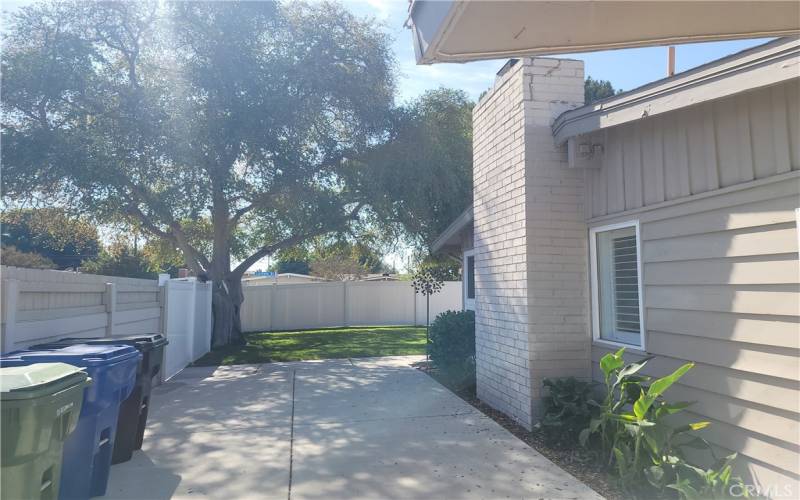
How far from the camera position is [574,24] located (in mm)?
2492

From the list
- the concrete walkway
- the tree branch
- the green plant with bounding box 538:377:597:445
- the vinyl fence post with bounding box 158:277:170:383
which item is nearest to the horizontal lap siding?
the green plant with bounding box 538:377:597:445

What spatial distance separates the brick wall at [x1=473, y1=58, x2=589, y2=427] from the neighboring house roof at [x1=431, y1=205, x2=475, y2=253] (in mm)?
2121

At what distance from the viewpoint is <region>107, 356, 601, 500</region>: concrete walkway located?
173 inches

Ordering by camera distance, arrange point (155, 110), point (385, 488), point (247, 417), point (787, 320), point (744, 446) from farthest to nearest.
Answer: point (155, 110)
point (247, 417)
point (385, 488)
point (744, 446)
point (787, 320)

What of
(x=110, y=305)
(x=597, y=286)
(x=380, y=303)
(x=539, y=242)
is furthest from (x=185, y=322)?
Result: (x=380, y=303)

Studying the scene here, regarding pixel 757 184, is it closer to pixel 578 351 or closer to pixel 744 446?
pixel 744 446

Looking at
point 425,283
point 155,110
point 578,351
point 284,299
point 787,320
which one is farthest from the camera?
point 284,299

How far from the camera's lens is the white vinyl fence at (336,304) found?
67.8 feet

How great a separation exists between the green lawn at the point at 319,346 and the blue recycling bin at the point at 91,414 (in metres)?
7.67

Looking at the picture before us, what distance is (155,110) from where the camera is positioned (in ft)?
38.9

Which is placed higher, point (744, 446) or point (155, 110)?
point (155, 110)

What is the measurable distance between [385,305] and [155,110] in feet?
41.6

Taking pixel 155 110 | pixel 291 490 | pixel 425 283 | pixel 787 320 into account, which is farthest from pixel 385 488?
pixel 155 110

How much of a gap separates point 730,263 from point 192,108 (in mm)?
11389
